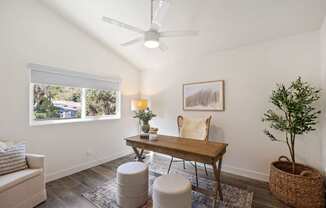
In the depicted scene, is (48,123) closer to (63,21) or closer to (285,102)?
(63,21)

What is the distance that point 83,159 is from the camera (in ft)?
10.1

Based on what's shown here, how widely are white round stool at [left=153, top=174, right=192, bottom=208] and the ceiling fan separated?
5.54 ft

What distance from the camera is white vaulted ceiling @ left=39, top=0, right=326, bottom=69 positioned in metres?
1.99

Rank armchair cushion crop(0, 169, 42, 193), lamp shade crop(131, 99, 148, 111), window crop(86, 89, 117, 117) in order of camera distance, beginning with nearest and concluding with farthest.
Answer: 1. armchair cushion crop(0, 169, 42, 193)
2. window crop(86, 89, 117, 117)
3. lamp shade crop(131, 99, 148, 111)

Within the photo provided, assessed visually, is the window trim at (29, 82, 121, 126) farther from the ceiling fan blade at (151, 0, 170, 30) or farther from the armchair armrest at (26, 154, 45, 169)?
the ceiling fan blade at (151, 0, 170, 30)

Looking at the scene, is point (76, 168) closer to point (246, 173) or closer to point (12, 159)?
point (12, 159)

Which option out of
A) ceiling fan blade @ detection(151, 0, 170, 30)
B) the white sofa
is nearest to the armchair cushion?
the white sofa

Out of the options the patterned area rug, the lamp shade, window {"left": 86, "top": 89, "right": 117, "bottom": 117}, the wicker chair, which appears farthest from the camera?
the lamp shade

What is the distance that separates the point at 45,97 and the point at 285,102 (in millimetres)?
3816

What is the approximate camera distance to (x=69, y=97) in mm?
3035

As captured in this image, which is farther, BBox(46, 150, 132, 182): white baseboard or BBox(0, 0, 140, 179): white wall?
BBox(46, 150, 132, 182): white baseboard

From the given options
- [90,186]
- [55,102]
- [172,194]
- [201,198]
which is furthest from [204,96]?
[55,102]

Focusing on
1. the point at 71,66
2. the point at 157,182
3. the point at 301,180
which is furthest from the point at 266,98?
the point at 71,66

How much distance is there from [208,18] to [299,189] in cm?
260
